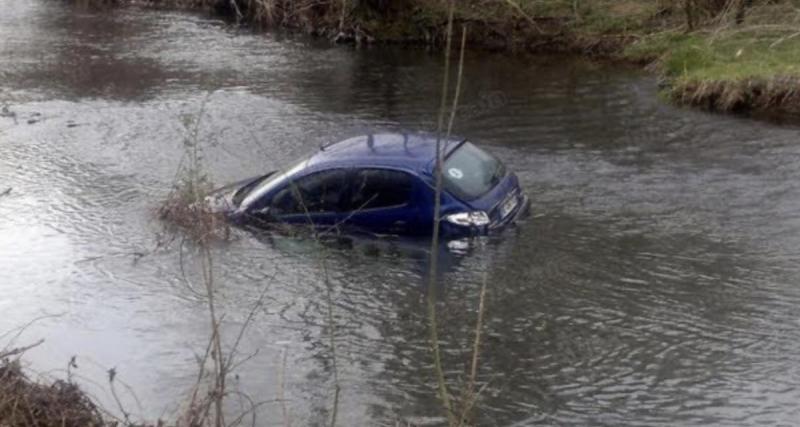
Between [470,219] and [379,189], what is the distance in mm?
1087

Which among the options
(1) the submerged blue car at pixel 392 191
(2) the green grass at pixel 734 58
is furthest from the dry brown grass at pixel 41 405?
(2) the green grass at pixel 734 58

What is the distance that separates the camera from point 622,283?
1270 centimetres

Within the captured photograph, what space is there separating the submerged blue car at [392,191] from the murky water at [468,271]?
314 mm

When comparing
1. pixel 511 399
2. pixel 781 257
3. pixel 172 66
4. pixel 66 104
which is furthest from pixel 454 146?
pixel 172 66

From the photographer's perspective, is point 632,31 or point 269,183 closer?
point 269,183

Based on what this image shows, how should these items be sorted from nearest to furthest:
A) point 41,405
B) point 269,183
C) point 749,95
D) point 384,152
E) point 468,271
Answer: point 41,405 < point 468,271 < point 384,152 < point 269,183 < point 749,95

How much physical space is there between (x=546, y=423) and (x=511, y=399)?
53cm

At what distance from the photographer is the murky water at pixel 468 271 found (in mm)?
Answer: 10266

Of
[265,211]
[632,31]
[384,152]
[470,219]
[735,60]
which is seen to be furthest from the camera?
[632,31]

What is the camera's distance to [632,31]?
2873 cm

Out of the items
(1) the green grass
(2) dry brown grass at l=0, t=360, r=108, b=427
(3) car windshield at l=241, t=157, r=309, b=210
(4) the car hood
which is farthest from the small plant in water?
(1) the green grass

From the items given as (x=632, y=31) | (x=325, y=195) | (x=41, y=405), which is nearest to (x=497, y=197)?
(x=325, y=195)

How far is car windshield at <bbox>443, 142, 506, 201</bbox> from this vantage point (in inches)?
536

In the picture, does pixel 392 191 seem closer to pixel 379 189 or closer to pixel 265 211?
pixel 379 189
